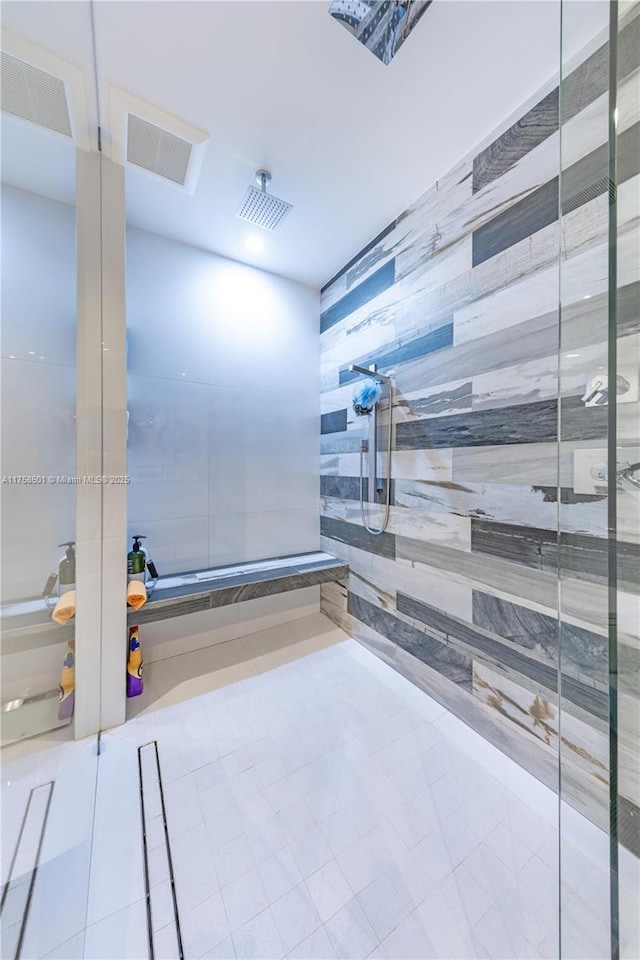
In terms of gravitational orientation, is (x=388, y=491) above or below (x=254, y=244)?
below

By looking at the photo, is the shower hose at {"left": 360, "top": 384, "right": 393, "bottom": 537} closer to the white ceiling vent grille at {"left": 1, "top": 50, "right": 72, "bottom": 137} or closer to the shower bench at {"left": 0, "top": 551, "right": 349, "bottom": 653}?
the shower bench at {"left": 0, "top": 551, "right": 349, "bottom": 653}

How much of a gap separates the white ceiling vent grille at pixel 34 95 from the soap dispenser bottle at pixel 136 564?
70.5 inches

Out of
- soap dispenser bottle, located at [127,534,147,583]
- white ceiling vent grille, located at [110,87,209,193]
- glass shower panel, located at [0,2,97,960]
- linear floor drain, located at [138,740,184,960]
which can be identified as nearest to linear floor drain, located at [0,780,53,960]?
glass shower panel, located at [0,2,97,960]

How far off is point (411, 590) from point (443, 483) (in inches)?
23.9

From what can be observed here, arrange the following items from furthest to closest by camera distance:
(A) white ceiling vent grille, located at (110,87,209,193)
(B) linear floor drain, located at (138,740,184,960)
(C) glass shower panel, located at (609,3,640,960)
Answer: (A) white ceiling vent grille, located at (110,87,209,193), (C) glass shower panel, located at (609,3,640,960), (B) linear floor drain, located at (138,740,184,960)

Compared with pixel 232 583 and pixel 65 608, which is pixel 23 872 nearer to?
pixel 65 608

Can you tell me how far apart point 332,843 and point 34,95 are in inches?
107

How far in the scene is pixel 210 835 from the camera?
39.3 inches

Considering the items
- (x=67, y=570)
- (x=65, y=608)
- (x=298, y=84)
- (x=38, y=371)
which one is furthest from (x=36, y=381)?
(x=298, y=84)

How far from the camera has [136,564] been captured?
164 cm

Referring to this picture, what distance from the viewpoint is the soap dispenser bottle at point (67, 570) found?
1.31 metres

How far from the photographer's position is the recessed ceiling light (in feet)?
6.34

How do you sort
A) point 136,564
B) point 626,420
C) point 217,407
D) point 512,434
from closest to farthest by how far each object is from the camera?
point 626,420, point 512,434, point 136,564, point 217,407

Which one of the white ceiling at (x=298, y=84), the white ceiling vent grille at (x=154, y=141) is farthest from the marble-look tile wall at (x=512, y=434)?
the white ceiling vent grille at (x=154, y=141)
